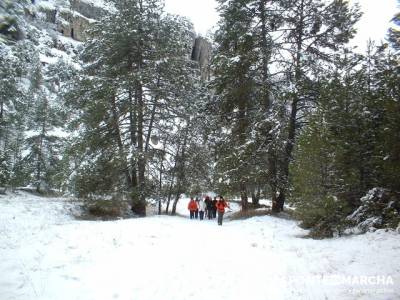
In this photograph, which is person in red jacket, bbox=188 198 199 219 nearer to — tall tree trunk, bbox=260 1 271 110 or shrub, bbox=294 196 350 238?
tall tree trunk, bbox=260 1 271 110

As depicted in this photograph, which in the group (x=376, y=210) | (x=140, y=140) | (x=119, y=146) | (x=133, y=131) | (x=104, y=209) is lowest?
(x=104, y=209)

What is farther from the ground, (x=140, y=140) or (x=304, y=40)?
(x=304, y=40)

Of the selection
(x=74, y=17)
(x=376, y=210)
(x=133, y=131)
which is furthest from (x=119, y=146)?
(x=74, y=17)

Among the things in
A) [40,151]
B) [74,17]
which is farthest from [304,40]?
[74,17]

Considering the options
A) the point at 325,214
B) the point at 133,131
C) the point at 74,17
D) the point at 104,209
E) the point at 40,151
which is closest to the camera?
the point at 325,214

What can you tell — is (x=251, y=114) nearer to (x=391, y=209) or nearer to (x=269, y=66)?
(x=269, y=66)

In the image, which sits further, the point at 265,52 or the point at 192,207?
the point at 192,207

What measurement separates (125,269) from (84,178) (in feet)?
35.2

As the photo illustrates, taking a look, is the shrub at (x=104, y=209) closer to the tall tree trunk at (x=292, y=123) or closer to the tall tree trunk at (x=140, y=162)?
the tall tree trunk at (x=140, y=162)

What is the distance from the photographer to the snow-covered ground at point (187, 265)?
5863mm

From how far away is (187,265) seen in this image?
7.57m

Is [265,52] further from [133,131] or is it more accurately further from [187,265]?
[187,265]

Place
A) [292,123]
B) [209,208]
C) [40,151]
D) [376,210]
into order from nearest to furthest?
[376,210]
[292,123]
[209,208]
[40,151]

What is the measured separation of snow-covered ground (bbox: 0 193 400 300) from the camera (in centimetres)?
586
